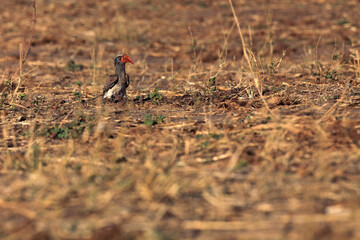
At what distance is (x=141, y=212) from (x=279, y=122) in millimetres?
2105

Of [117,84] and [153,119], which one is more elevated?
[117,84]

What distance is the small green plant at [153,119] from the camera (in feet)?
19.0

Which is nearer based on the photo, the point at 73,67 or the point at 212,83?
the point at 212,83

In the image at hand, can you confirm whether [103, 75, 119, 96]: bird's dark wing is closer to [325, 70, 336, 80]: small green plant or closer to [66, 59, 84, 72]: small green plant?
[66, 59, 84, 72]: small green plant

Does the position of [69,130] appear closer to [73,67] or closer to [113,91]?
[113,91]

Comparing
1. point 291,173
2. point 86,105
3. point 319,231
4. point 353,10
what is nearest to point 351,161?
point 291,173

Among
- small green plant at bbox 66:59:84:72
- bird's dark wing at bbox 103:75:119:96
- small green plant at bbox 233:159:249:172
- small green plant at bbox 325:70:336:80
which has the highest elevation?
bird's dark wing at bbox 103:75:119:96

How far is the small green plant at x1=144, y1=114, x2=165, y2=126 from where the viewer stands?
5.79 metres

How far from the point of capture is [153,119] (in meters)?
6.02

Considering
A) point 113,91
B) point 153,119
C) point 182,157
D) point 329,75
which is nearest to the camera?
point 182,157

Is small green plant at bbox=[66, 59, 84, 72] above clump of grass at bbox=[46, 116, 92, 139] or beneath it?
beneath

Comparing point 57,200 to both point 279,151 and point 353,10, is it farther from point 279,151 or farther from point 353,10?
point 353,10

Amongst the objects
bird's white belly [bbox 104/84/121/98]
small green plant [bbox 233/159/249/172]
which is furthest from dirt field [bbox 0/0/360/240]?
bird's white belly [bbox 104/84/121/98]

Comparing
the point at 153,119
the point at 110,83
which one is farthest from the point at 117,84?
the point at 153,119
